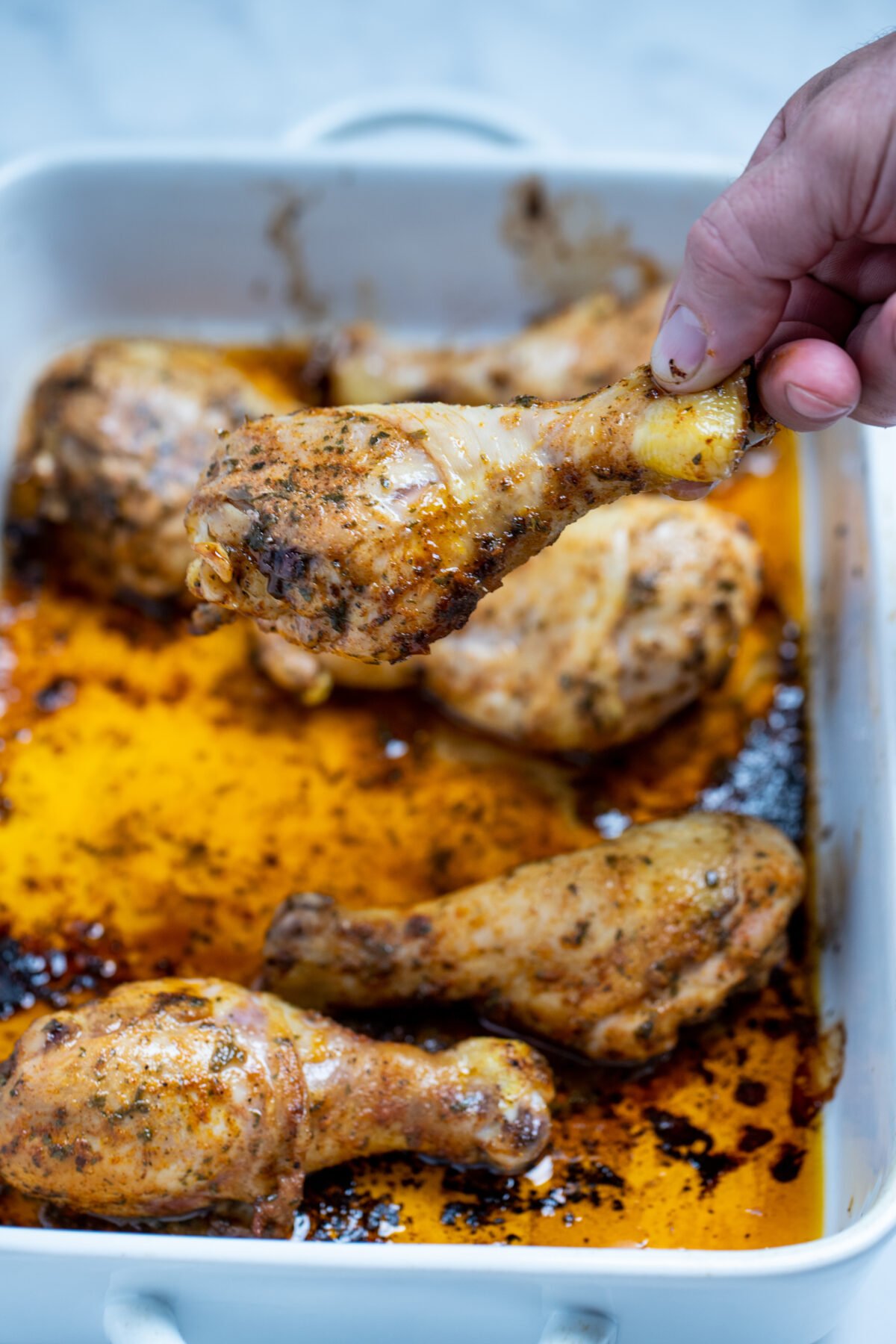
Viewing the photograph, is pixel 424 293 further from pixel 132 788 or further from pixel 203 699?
pixel 132 788

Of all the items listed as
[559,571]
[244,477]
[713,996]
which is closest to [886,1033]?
[713,996]

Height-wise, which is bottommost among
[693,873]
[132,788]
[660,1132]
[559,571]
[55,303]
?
[660,1132]

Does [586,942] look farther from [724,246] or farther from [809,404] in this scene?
[724,246]

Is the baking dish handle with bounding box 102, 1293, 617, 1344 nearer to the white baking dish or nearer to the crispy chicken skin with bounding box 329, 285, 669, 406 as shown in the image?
the white baking dish

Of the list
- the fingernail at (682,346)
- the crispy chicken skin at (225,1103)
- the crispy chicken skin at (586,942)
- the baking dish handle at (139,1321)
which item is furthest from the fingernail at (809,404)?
the baking dish handle at (139,1321)

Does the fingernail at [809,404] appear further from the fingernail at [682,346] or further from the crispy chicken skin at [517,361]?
the crispy chicken skin at [517,361]
